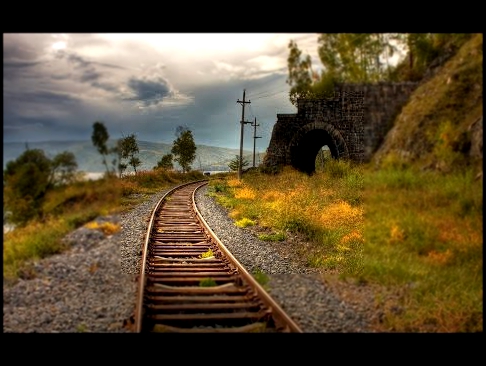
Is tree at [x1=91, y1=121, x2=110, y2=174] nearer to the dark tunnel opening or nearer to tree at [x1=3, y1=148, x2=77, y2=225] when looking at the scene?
tree at [x1=3, y1=148, x2=77, y2=225]

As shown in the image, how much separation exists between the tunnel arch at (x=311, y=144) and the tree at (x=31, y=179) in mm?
17022

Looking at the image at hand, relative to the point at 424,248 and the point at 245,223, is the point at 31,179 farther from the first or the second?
the point at 245,223

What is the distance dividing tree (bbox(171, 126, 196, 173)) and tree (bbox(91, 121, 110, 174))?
2341 cm

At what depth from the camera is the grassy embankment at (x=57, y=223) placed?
4574 millimetres

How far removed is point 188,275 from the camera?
746 cm

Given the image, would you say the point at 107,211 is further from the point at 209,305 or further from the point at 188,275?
the point at 188,275

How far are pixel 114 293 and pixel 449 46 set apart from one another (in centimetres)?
510

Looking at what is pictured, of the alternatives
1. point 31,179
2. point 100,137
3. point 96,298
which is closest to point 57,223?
point 31,179

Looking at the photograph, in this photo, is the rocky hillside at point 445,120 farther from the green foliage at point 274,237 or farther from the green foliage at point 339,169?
the green foliage at point 339,169

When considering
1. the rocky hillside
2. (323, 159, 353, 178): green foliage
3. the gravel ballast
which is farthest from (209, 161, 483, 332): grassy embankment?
(323, 159, 353, 178): green foliage

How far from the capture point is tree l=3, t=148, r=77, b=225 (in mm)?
4562

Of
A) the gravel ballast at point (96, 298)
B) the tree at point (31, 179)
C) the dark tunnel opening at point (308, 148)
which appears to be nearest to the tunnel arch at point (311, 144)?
the dark tunnel opening at point (308, 148)

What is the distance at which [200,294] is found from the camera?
6.47 meters
